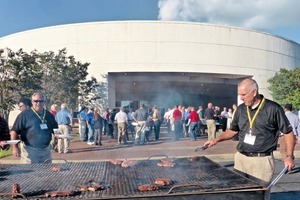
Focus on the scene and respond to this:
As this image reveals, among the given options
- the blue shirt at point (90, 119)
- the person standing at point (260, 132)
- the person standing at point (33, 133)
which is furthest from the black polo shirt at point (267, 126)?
the blue shirt at point (90, 119)

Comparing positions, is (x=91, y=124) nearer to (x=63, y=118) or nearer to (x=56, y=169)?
(x=63, y=118)

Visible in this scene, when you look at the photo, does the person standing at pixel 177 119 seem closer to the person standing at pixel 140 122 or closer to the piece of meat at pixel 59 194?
the person standing at pixel 140 122

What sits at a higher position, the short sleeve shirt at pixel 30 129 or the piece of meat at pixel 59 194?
the short sleeve shirt at pixel 30 129

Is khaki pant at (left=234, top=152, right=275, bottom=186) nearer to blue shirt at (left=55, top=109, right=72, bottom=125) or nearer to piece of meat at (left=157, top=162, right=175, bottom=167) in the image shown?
piece of meat at (left=157, top=162, right=175, bottom=167)

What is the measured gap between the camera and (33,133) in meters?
4.48

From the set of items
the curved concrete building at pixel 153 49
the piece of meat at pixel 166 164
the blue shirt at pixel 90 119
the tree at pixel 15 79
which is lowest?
the piece of meat at pixel 166 164

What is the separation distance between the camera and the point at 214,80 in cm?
3259

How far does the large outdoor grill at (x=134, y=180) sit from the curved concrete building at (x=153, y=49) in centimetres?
2389

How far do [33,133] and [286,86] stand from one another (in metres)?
28.6

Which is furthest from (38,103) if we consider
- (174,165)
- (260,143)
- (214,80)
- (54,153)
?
(214,80)

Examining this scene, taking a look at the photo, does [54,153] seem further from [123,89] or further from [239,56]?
[239,56]

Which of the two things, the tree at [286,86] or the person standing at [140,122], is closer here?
the person standing at [140,122]

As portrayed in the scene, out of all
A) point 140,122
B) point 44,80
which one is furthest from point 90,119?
point 44,80

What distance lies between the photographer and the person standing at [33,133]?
176 inches
